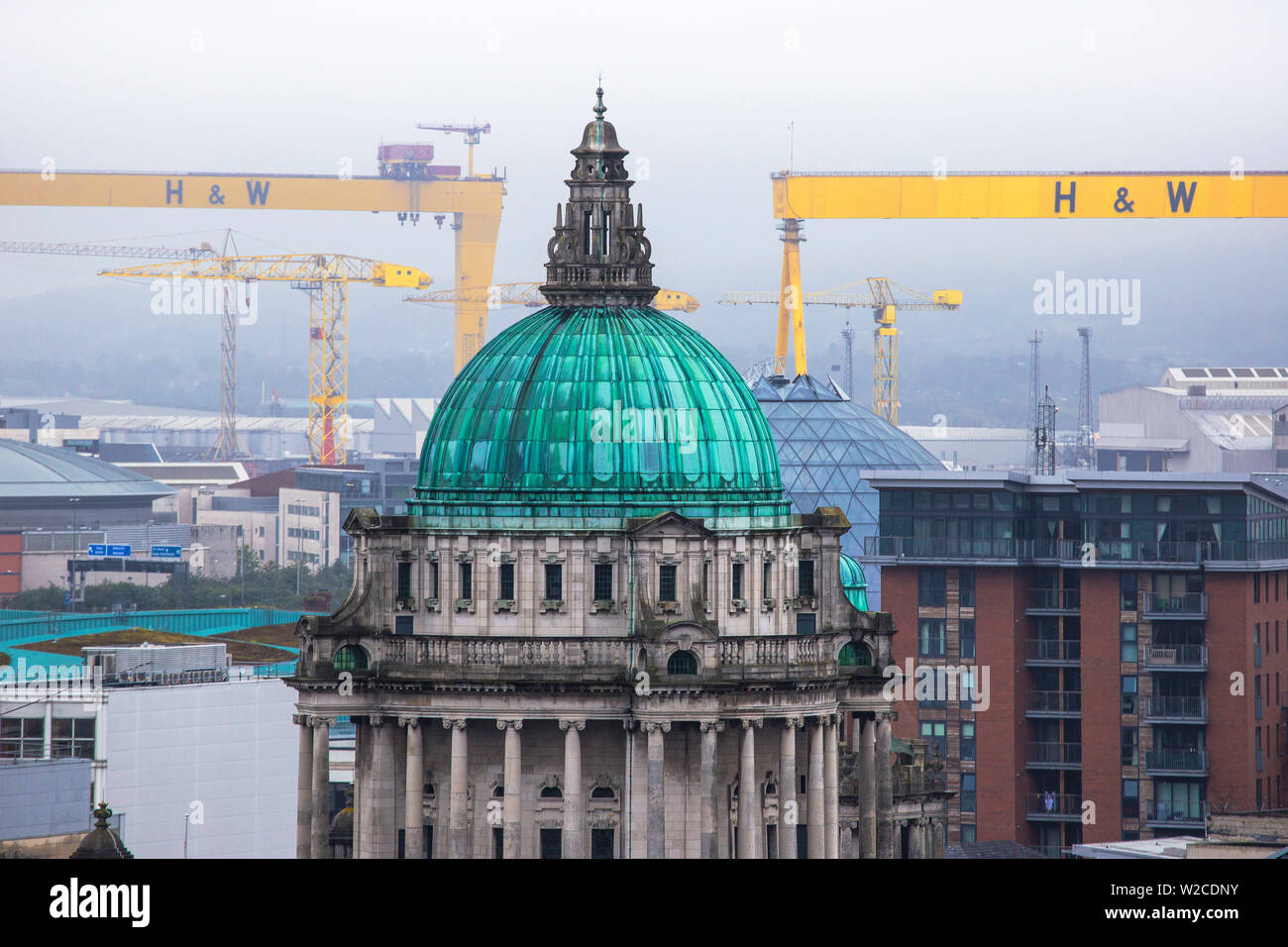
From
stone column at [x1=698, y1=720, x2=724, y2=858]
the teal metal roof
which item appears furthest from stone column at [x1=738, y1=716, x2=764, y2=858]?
Result: the teal metal roof

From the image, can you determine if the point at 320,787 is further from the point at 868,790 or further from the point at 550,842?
the point at 868,790

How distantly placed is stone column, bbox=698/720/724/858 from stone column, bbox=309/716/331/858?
1312cm

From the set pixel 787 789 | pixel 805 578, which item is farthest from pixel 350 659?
pixel 805 578

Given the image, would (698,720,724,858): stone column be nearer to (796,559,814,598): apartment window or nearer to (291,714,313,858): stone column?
(796,559,814,598): apartment window

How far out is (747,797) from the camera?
114 metres

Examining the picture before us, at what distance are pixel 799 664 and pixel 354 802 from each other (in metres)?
16.1

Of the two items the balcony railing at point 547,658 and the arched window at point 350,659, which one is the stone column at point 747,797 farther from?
the arched window at point 350,659

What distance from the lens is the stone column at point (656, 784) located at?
11219cm

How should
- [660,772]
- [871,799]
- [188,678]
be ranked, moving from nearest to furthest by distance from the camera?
[660,772]
[871,799]
[188,678]

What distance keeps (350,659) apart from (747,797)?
1409cm

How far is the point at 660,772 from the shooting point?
11225 centimetres

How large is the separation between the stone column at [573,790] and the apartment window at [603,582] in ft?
14.1
